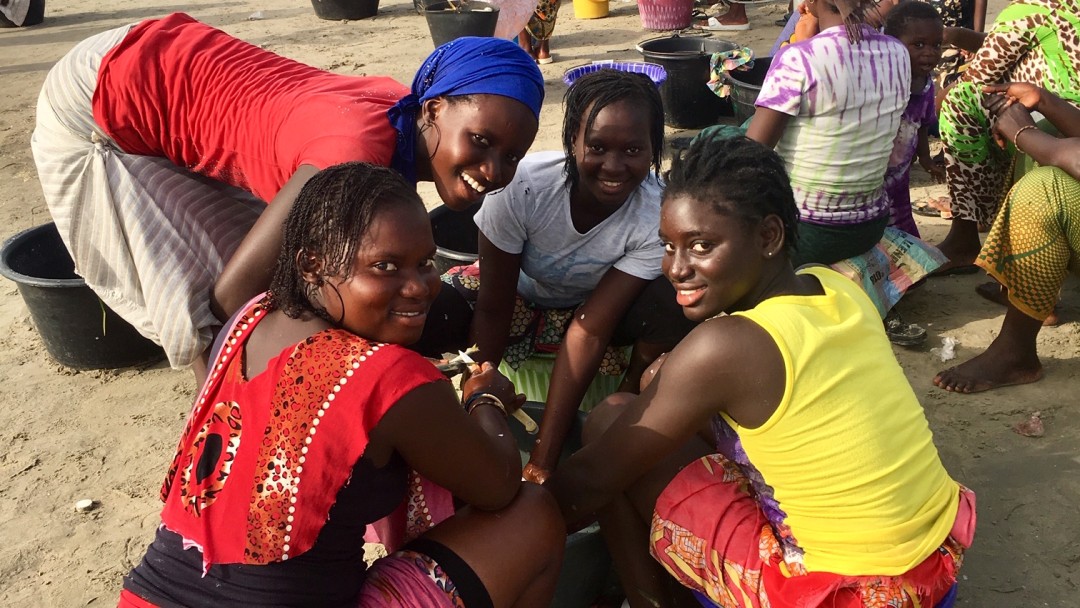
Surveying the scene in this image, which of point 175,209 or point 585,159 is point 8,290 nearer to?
point 175,209

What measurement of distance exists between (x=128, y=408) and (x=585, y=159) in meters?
1.87

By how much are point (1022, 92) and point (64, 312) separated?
3.33m

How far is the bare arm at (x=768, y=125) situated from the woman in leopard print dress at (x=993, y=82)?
875mm

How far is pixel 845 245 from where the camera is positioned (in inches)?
127

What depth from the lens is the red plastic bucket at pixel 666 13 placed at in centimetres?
783

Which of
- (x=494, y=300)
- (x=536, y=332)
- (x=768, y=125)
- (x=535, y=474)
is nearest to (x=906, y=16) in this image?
(x=768, y=125)

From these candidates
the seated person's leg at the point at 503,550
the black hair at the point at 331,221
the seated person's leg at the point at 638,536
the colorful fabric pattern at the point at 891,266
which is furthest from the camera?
the colorful fabric pattern at the point at 891,266

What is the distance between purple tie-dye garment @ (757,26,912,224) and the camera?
296 cm

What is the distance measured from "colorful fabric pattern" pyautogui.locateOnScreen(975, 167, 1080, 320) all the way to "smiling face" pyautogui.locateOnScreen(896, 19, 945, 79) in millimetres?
729

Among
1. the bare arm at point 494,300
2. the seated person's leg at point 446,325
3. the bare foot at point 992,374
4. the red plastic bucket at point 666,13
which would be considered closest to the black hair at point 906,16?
the bare foot at point 992,374

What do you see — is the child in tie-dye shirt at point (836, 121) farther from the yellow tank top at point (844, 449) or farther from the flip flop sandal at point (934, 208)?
the yellow tank top at point (844, 449)

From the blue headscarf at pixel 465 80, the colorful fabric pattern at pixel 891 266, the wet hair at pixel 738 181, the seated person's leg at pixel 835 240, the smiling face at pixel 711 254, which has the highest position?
the blue headscarf at pixel 465 80

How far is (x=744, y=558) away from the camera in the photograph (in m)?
1.71

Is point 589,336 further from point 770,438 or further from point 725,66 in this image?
point 725,66
